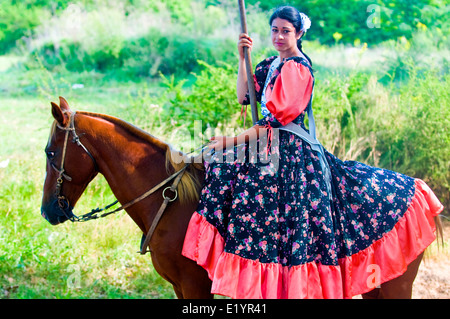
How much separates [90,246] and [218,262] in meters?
2.66

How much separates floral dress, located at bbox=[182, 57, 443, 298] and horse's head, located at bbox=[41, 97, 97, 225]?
0.75 metres

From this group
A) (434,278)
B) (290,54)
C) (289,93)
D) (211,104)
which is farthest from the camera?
(211,104)

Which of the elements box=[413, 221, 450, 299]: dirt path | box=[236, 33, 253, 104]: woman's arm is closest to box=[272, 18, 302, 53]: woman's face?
box=[236, 33, 253, 104]: woman's arm

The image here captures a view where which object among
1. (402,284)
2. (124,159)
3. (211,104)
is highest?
(211,104)

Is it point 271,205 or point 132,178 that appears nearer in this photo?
point 271,205

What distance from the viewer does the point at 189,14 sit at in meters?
15.0

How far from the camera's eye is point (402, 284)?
2727mm

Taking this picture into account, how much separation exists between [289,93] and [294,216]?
2.38 ft

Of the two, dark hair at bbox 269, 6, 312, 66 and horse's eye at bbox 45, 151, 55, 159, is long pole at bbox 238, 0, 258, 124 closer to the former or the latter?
dark hair at bbox 269, 6, 312, 66

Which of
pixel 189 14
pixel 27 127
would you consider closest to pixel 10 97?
pixel 27 127

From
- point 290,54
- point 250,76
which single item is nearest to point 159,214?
point 250,76

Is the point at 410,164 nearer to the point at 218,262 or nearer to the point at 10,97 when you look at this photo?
the point at 218,262

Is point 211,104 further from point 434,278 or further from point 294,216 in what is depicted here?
point 294,216
